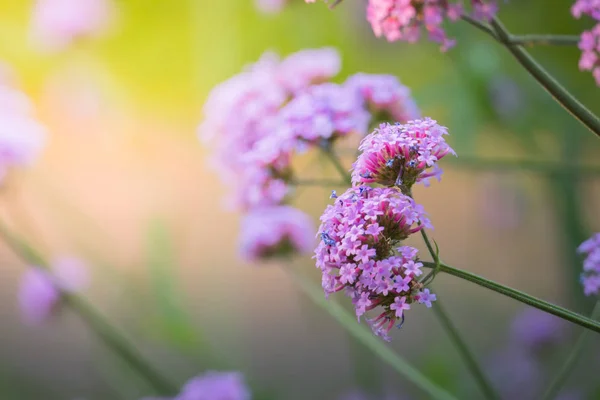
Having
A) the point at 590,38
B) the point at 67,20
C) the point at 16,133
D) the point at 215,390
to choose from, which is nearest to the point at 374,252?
the point at 590,38

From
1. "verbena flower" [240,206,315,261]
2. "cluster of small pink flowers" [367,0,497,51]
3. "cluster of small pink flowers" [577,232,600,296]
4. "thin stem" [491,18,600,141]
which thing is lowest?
"cluster of small pink flowers" [577,232,600,296]

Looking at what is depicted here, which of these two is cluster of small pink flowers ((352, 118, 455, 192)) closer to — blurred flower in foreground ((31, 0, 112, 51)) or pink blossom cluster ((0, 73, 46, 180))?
pink blossom cluster ((0, 73, 46, 180))

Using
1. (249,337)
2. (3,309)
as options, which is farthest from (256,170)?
(3,309)

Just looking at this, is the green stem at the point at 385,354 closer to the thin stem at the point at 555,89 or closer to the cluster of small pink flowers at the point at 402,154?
the cluster of small pink flowers at the point at 402,154

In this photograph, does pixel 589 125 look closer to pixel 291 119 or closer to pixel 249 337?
pixel 291 119

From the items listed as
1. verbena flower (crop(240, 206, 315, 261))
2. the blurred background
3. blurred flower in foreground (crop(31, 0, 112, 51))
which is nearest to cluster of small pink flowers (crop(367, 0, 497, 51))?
the blurred background

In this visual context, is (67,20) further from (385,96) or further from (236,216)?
(385,96)

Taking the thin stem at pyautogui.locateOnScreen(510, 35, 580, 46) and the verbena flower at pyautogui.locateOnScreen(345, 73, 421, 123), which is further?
the verbena flower at pyautogui.locateOnScreen(345, 73, 421, 123)
